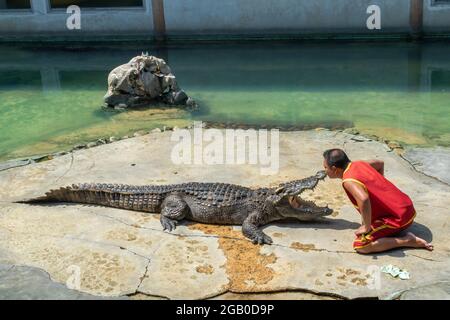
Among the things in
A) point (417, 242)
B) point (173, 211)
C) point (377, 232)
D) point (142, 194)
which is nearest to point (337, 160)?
point (377, 232)

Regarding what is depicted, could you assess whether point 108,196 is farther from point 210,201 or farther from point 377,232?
point 377,232

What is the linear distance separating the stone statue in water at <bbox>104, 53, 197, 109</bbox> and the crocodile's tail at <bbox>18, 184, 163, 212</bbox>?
4.20 m

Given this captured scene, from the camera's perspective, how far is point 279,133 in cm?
776

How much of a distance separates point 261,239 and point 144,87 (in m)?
5.56

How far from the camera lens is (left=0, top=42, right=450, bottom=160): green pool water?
8.71 metres

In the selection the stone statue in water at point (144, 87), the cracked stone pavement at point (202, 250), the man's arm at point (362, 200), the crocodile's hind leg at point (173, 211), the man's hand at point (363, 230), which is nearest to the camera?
the cracked stone pavement at point (202, 250)

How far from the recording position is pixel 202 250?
193 inches

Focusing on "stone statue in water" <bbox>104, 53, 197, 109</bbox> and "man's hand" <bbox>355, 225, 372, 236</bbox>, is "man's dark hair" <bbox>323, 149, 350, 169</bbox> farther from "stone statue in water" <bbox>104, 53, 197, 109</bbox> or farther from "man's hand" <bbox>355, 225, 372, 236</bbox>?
"stone statue in water" <bbox>104, 53, 197, 109</bbox>

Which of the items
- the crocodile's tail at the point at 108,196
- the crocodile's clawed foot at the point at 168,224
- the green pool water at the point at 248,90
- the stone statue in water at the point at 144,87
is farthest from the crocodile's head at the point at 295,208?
the stone statue in water at the point at 144,87

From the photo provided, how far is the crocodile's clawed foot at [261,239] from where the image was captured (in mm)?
4965

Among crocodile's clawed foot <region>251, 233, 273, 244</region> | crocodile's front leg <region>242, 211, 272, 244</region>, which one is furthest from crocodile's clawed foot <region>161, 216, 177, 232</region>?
crocodile's clawed foot <region>251, 233, 273, 244</region>

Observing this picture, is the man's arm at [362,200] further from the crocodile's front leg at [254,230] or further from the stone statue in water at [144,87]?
the stone statue in water at [144,87]
